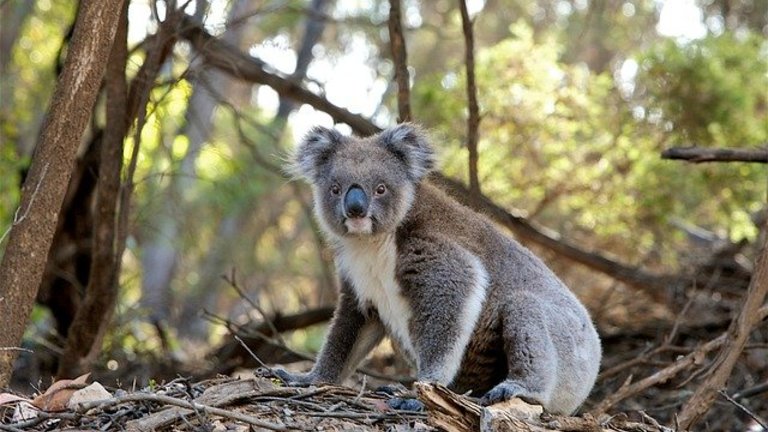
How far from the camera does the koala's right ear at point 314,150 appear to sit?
636cm

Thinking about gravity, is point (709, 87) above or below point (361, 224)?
above

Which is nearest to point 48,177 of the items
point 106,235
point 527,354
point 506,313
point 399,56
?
point 506,313

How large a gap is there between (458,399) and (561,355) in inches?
52.7

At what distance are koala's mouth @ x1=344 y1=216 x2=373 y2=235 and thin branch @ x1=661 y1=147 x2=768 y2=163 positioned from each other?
2.34m

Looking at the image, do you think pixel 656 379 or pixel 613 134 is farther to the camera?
pixel 613 134

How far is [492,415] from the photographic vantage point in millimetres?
4656

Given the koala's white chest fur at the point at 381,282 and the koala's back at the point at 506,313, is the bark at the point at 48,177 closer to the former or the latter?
the koala's white chest fur at the point at 381,282

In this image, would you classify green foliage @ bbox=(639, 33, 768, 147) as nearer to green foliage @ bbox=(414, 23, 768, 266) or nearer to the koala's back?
green foliage @ bbox=(414, 23, 768, 266)

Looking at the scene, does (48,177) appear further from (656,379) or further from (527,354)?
(656,379)

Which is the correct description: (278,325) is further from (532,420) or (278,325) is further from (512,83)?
(532,420)

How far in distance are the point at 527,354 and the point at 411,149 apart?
138 cm

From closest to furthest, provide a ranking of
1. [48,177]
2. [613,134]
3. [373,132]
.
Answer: [48,177], [373,132], [613,134]

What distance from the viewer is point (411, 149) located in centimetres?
624

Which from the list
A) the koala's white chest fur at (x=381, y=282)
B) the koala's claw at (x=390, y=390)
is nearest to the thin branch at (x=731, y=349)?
the koala's white chest fur at (x=381, y=282)
